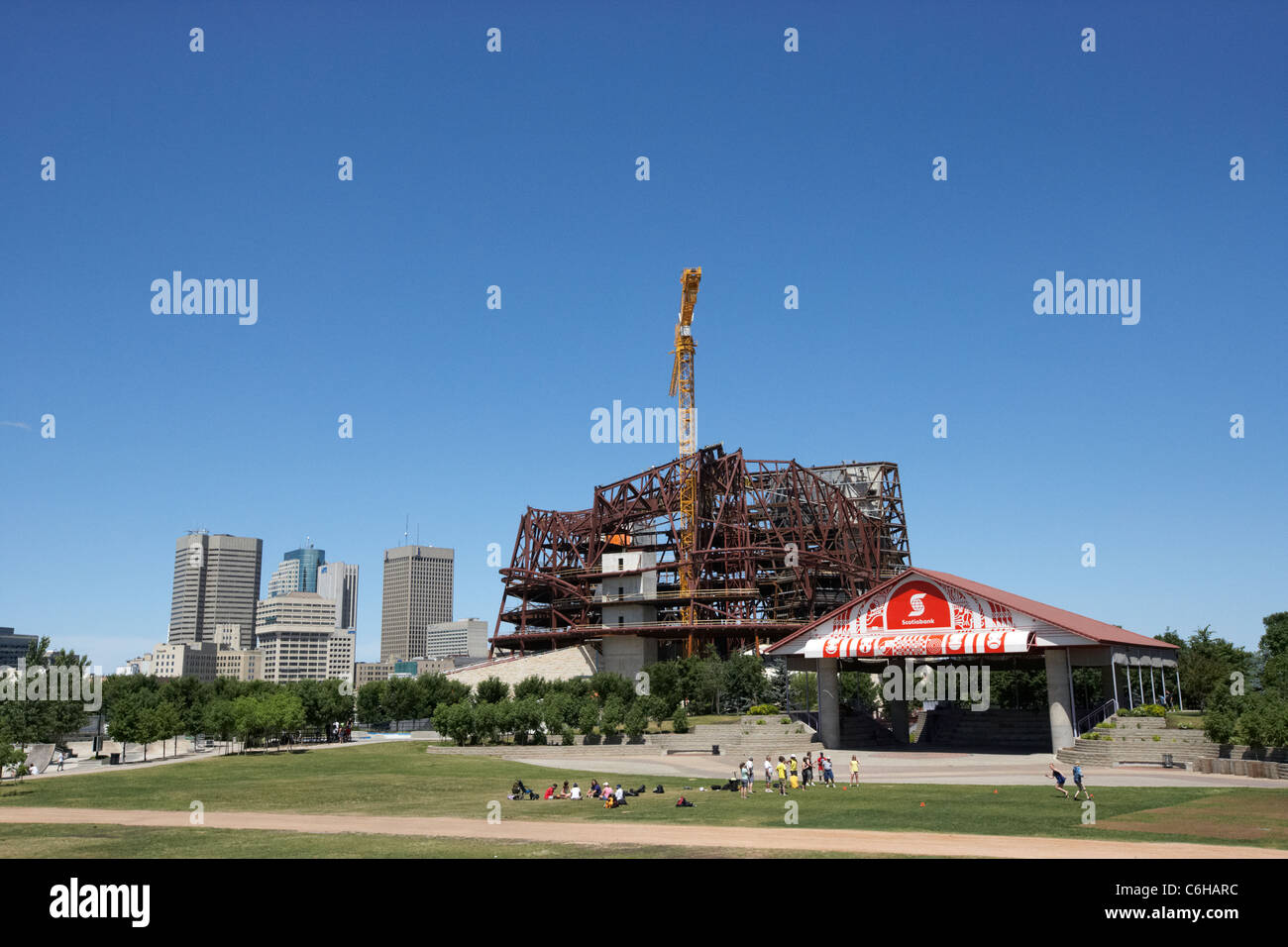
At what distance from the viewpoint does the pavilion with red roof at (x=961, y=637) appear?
176 ft

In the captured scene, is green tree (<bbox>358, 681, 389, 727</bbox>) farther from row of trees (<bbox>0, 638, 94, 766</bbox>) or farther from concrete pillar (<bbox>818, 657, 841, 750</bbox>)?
concrete pillar (<bbox>818, 657, 841, 750</bbox>)

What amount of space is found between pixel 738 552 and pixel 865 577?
2097 cm

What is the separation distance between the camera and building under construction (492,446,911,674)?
414 ft

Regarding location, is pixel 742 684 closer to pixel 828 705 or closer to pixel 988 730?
pixel 988 730

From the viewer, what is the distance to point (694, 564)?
411 ft

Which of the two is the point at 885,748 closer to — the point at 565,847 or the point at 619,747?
the point at 619,747

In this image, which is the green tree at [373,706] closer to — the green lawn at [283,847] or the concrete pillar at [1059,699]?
the concrete pillar at [1059,699]

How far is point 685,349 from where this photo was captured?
156000mm

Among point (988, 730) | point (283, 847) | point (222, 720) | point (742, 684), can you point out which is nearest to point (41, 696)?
point (222, 720)

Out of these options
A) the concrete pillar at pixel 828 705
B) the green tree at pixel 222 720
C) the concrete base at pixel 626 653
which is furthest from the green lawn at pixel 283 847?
the concrete base at pixel 626 653

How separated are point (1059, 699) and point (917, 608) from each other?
9.10 m
